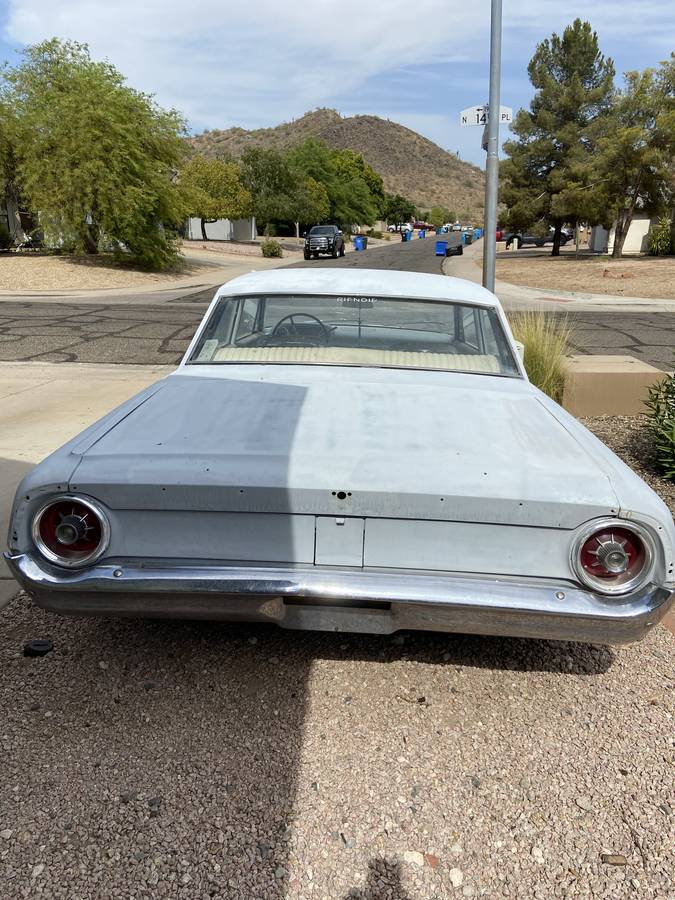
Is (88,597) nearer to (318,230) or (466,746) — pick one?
(466,746)

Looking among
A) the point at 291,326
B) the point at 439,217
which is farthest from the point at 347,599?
the point at 439,217

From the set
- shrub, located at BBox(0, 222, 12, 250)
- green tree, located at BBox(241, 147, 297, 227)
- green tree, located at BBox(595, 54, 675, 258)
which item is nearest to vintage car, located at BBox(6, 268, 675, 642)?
green tree, located at BBox(595, 54, 675, 258)

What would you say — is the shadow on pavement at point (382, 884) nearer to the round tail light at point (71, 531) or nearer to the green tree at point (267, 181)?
the round tail light at point (71, 531)

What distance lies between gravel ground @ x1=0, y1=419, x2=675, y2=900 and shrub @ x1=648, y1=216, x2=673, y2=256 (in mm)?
35445

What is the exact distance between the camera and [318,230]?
39.9 meters

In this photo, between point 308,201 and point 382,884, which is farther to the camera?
point 308,201

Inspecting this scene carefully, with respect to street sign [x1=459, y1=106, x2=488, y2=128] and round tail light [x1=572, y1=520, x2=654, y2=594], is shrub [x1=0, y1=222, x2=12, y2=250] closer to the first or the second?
street sign [x1=459, y1=106, x2=488, y2=128]

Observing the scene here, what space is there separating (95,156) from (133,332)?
13.4 m

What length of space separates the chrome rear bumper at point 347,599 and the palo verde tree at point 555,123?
125ft

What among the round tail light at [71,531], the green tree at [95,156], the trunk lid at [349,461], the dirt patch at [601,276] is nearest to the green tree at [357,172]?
the dirt patch at [601,276]

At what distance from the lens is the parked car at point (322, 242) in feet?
128

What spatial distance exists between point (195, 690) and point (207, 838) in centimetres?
74

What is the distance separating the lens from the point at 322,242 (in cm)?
3903

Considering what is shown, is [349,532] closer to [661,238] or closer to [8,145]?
[8,145]
